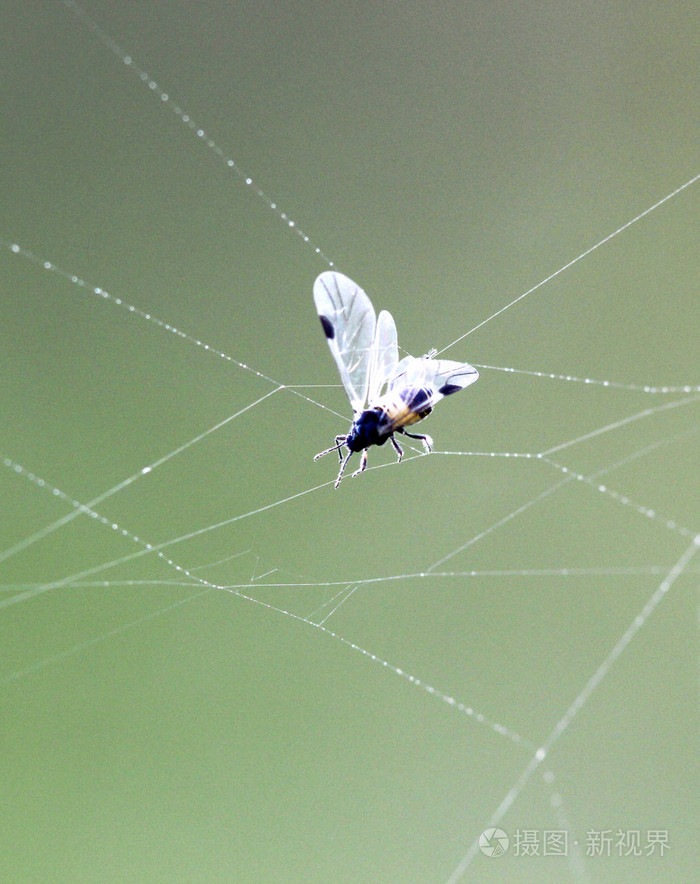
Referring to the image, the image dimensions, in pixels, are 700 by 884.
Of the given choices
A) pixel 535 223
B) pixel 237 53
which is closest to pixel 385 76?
pixel 237 53

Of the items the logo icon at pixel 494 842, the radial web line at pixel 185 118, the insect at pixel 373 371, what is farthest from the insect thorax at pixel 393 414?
the radial web line at pixel 185 118

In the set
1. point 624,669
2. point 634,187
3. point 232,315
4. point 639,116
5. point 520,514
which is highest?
point 639,116

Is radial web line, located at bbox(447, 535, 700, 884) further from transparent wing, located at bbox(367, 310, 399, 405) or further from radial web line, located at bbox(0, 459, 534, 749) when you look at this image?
transparent wing, located at bbox(367, 310, 399, 405)

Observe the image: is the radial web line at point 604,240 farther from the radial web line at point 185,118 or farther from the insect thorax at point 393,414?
the insect thorax at point 393,414

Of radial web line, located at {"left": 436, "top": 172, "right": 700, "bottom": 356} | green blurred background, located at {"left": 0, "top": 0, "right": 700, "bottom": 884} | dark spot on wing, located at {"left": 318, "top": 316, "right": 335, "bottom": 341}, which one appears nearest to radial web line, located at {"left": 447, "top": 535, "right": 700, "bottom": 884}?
green blurred background, located at {"left": 0, "top": 0, "right": 700, "bottom": 884}

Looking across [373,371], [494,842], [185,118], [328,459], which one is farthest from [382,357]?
[185,118]

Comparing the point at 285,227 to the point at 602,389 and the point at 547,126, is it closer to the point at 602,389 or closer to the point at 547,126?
the point at 547,126
